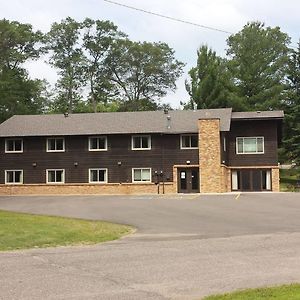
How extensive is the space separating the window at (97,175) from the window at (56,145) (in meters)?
3.33

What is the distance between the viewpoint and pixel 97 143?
4591cm

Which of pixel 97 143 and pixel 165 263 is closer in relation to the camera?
pixel 165 263

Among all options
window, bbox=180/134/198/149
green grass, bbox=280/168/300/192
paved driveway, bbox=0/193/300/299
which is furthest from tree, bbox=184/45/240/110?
paved driveway, bbox=0/193/300/299

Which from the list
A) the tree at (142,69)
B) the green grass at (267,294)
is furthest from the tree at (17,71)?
the green grass at (267,294)

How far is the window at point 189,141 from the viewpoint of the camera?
44344 millimetres

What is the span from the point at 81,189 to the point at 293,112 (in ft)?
81.6

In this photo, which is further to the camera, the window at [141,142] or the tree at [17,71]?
the tree at [17,71]

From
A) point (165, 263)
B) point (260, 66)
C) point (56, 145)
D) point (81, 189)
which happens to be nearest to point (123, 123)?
point (56, 145)

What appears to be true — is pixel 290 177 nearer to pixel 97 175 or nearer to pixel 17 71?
pixel 97 175

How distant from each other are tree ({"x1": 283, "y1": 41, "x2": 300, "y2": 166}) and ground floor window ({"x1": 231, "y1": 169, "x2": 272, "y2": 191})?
36.5 ft

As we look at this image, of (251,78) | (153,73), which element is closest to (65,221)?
(251,78)

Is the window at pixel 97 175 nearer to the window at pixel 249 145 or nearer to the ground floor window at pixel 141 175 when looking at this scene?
the ground floor window at pixel 141 175

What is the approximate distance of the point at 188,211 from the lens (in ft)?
80.9

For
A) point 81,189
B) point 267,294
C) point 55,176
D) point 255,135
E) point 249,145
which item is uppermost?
point 255,135
